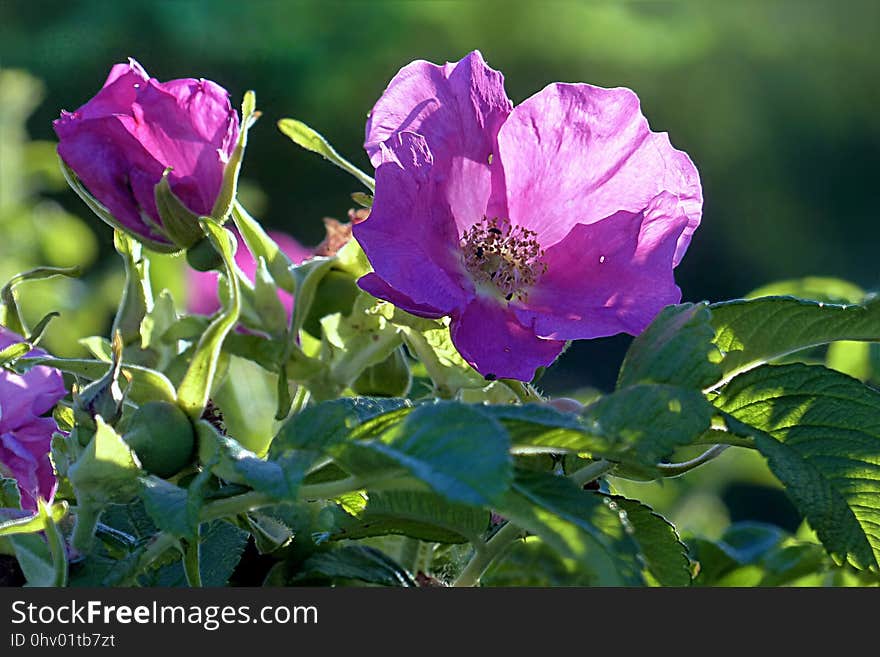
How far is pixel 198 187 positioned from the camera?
19.0 inches

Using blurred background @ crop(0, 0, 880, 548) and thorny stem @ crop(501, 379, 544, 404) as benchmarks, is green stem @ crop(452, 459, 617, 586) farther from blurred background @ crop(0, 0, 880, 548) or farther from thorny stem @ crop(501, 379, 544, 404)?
blurred background @ crop(0, 0, 880, 548)

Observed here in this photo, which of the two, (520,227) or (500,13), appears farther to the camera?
(500,13)

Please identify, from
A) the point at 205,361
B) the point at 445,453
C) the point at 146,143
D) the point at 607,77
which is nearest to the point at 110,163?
the point at 146,143

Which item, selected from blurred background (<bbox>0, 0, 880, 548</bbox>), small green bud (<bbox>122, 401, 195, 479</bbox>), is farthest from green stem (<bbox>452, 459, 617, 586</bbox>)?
blurred background (<bbox>0, 0, 880, 548</bbox>)

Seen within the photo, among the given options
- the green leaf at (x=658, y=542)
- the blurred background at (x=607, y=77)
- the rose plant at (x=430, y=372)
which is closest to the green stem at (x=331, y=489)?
the rose plant at (x=430, y=372)

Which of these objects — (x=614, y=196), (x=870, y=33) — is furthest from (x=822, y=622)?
(x=870, y=33)

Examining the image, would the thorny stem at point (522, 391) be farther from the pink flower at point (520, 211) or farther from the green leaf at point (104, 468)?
the green leaf at point (104, 468)

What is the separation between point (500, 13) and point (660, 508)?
325 cm

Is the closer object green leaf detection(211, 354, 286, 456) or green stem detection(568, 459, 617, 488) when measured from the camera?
green stem detection(568, 459, 617, 488)

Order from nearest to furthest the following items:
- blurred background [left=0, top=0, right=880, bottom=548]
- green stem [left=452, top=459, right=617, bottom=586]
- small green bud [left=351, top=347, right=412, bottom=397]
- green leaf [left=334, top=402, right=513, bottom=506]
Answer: green leaf [left=334, top=402, right=513, bottom=506], green stem [left=452, top=459, right=617, bottom=586], small green bud [left=351, top=347, right=412, bottom=397], blurred background [left=0, top=0, right=880, bottom=548]

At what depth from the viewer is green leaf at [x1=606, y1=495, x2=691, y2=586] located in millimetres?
417

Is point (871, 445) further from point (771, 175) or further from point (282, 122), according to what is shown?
point (771, 175)

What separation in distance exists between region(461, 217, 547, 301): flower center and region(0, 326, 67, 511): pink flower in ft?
0.56

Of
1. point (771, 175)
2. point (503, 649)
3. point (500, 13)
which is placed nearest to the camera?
point (503, 649)
